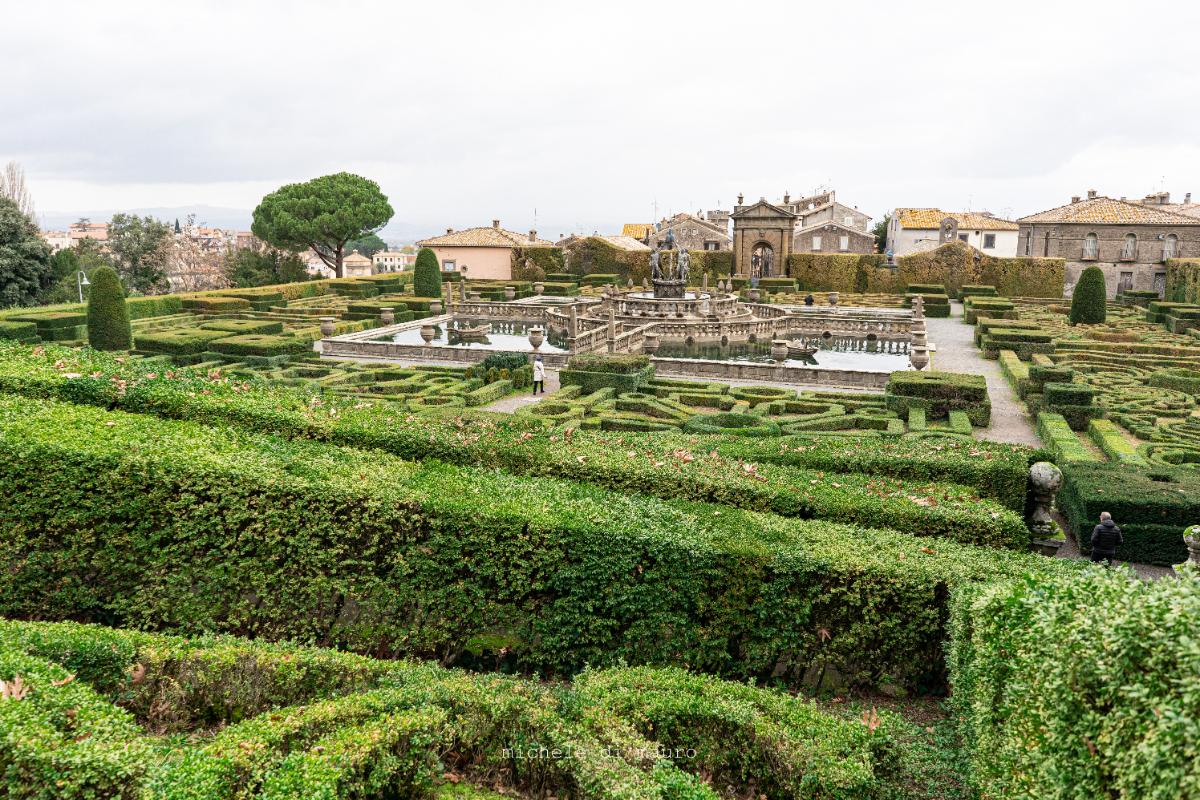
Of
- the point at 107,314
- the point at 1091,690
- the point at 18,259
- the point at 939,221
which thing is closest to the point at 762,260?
the point at 939,221

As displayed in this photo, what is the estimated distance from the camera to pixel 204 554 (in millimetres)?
8219

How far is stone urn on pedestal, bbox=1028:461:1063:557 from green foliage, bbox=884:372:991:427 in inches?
324

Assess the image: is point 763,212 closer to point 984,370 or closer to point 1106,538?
point 984,370

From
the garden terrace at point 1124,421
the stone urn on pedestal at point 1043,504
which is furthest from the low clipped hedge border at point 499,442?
the garden terrace at point 1124,421

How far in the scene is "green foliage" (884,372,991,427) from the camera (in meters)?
18.8

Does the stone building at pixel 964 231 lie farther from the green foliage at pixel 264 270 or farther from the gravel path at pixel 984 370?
the green foliage at pixel 264 270

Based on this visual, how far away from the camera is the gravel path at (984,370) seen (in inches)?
714

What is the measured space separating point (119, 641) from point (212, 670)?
82cm

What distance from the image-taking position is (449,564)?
25.7 feet

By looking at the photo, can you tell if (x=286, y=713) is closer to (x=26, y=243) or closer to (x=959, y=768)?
(x=959, y=768)

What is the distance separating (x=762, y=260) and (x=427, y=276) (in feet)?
75.3

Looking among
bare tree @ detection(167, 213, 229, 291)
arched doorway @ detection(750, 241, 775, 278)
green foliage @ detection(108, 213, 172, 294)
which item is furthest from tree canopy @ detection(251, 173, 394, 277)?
arched doorway @ detection(750, 241, 775, 278)

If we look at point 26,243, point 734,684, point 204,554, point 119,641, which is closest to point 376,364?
point 204,554

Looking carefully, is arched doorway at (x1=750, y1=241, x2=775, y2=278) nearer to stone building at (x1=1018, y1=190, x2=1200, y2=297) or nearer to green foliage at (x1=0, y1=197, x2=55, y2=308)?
stone building at (x1=1018, y1=190, x2=1200, y2=297)
